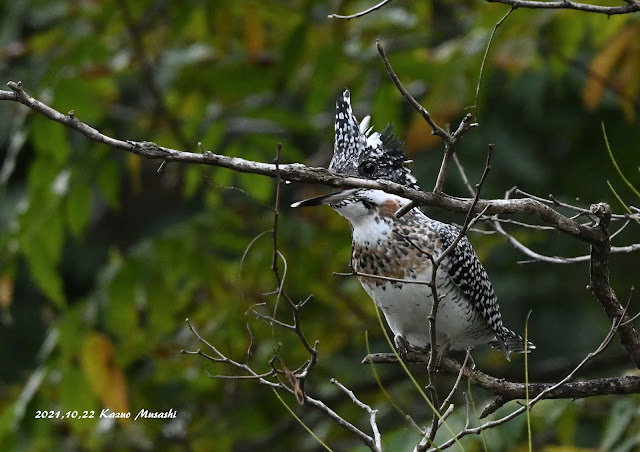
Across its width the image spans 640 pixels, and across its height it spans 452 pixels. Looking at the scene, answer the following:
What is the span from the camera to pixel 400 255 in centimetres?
336

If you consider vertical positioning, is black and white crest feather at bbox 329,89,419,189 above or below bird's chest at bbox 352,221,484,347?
above

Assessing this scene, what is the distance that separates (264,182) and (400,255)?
6.54ft

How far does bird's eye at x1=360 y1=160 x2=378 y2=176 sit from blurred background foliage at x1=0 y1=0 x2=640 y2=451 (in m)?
0.92

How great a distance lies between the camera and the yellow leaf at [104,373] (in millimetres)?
4355

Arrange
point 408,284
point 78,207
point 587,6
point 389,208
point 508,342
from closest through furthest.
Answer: point 587,6, point 408,284, point 389,208, point 508,342, point 78,207

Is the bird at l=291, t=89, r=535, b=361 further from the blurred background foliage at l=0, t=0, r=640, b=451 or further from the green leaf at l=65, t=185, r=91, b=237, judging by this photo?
the green leaf at l=65, t=185, r=91, b=237

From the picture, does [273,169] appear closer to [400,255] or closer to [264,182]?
[400,255]

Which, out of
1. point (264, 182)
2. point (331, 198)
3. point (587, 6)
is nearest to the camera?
point (587, 6)

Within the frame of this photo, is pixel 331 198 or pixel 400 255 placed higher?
pixel 331 198

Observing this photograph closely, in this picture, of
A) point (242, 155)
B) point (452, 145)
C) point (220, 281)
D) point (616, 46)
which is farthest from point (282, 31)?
point (452, 145)

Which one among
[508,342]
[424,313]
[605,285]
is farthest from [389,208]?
[605,285]

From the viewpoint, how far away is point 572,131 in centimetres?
597

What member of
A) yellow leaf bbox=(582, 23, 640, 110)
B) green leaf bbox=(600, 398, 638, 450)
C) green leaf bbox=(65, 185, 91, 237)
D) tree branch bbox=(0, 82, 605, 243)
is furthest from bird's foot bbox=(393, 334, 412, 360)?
green leaf bbox=(65, 185, 91, 237)

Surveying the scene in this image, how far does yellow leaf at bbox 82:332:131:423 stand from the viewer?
4.36 m
